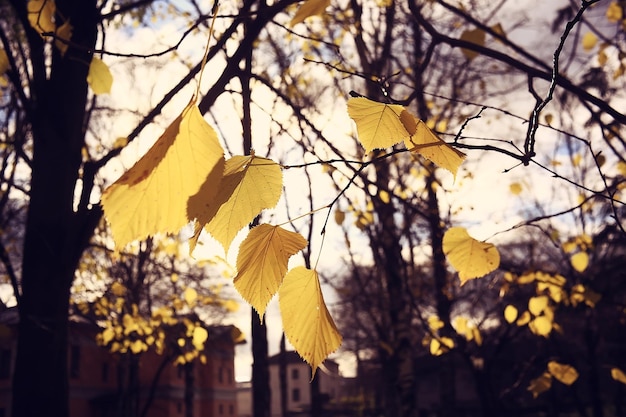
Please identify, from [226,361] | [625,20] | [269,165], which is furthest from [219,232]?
[226,361]

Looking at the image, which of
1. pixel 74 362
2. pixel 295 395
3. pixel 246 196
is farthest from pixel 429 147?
pixel 295 395

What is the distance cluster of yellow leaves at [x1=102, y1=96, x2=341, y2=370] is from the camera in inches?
22.6

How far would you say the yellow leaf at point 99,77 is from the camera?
2.05 meters

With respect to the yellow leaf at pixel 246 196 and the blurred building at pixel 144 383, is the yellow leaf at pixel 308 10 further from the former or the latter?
the blurred building at pixel 144 383

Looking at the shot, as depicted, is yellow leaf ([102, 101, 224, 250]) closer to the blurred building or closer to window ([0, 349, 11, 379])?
the blurred building

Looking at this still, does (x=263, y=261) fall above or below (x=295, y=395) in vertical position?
above

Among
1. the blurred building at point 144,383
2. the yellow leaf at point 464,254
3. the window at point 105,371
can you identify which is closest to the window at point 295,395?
the blurred building at point 144,383

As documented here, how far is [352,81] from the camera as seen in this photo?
A: 7.39 meters

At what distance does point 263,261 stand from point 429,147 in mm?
336

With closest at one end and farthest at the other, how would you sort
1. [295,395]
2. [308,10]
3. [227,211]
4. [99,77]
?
[227,211], [308,10], [99,77], [295,395]

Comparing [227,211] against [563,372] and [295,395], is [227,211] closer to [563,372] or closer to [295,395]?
[563,372]

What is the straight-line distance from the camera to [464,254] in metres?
1.65

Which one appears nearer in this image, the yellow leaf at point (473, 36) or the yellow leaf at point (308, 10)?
the yellow leaf at point (308, 10)

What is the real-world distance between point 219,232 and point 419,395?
148ft
